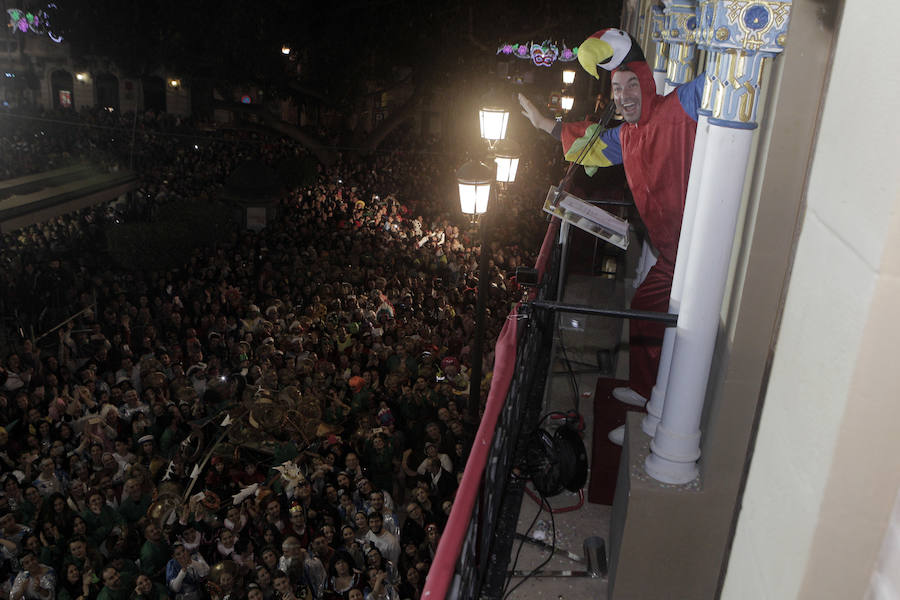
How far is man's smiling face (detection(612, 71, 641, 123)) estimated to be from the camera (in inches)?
193

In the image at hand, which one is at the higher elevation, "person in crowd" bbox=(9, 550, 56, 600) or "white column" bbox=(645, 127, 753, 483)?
"white column" bbox=(645, 127, 753, 483)

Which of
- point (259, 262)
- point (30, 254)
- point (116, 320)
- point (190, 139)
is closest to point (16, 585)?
point (116, 320)

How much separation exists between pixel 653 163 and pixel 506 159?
16.1 ft

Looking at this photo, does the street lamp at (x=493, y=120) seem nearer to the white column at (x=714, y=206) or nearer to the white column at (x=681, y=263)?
the white column at (x=681, y=263)

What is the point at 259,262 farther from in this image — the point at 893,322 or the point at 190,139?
the point at 190,139

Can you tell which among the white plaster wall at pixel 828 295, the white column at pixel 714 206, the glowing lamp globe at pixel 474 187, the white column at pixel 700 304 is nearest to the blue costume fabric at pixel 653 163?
the white column at pixel 714 206

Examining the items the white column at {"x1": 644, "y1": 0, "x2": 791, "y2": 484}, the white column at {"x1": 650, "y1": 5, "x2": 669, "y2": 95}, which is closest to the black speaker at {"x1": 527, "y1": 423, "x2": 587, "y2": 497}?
the white column at {"x1": 644, "y1": 0, "x2": 791, "y2": 484}

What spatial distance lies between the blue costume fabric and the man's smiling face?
0.03 m

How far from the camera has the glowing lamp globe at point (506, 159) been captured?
9812 mm

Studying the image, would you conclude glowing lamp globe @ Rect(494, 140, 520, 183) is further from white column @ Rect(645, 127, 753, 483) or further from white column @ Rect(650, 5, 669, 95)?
white column @ Rect(645, 127, 753, 483)

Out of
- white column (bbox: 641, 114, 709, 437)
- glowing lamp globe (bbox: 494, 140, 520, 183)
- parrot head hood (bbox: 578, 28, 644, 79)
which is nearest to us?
A: white column (bbox: 641, 114, 709, 437)

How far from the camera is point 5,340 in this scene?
12.8 metres

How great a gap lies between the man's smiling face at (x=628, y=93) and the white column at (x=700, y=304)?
99cm

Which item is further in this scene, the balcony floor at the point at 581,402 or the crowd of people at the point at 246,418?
the crowd of people at the point at 246,418
